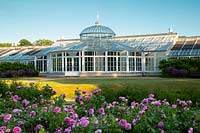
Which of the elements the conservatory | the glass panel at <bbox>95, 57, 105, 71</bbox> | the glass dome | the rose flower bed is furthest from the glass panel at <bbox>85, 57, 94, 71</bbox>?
the rose flower bed

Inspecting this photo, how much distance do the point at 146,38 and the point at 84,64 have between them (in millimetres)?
12356

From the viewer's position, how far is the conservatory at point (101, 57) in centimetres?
3644

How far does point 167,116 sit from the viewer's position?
16.1ft

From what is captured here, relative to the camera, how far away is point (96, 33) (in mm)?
41406

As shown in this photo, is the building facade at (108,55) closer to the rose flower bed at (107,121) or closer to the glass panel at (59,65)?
the glass panel at (59,65)

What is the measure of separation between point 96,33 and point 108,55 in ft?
18.2

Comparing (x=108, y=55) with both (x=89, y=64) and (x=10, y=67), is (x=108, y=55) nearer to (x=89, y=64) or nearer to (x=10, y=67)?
(x=89, y=64)

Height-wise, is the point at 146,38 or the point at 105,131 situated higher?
the point at 146,38

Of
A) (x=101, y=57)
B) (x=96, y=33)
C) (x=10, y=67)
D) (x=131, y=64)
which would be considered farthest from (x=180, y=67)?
(x=10, y=67)

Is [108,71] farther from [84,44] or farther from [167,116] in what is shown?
[167,116]

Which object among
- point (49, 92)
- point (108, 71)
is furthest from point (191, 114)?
point (108, 71)

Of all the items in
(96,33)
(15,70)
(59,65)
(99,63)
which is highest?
(96,33)

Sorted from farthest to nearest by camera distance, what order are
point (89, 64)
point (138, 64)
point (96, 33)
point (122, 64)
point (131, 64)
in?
point (96, 33) < point (138, 64) < point (131, 64) < point (122, 64) < point (89, 64)

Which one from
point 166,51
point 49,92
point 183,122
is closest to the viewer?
point 183,122
